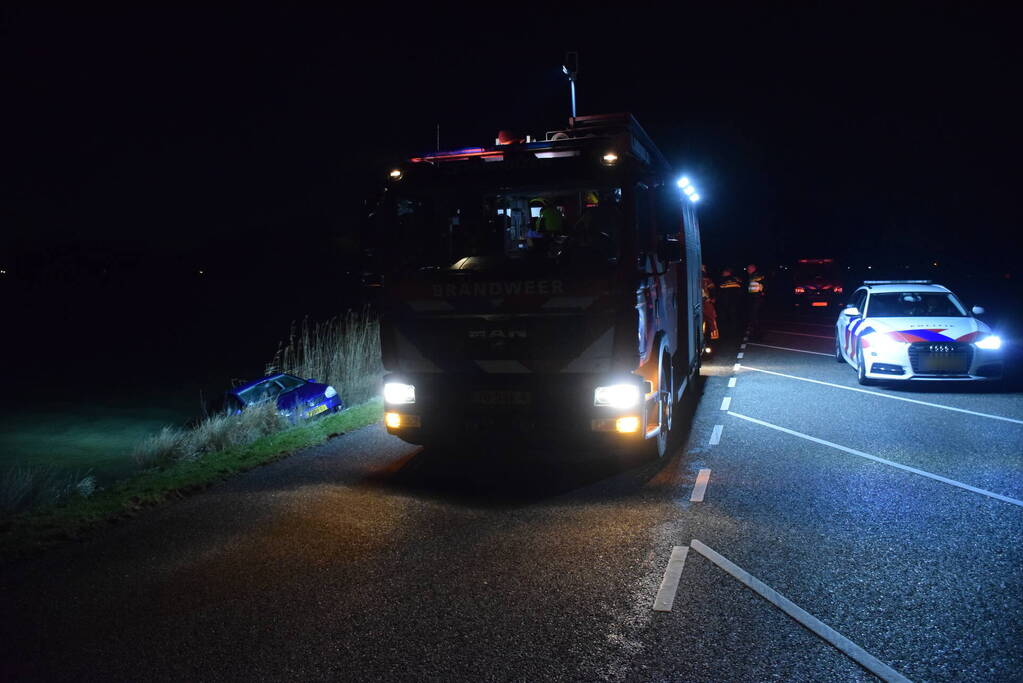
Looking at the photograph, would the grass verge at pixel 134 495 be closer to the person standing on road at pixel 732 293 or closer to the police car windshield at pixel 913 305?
the police car windshield at pixel 913 305

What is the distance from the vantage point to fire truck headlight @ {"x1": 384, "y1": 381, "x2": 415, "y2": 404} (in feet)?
24.8

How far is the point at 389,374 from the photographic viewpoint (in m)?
7.68

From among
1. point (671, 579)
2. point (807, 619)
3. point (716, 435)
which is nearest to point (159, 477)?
point (671, 579)

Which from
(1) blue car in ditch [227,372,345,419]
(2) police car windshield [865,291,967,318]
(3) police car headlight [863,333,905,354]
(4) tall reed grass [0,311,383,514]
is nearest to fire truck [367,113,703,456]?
(4) tall reed grass [0,311,383,514]

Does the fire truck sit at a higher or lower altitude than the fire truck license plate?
higher

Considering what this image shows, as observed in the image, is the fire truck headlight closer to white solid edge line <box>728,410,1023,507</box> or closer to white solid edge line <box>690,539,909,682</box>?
white solid edge line <box>690,539,909,682</box>

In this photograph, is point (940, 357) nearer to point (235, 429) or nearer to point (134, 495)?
point (235, 429)

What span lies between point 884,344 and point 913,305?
5.32 feet

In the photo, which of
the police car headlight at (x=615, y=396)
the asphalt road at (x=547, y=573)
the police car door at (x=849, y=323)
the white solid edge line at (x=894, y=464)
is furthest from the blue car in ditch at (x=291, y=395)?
the police car door at (x=849, y=323)

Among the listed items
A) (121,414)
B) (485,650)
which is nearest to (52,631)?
(485,650)

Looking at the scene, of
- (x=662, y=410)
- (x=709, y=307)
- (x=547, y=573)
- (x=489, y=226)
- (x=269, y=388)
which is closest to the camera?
(x=547, y=573)

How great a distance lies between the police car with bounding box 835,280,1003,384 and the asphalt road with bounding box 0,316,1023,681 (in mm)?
3752

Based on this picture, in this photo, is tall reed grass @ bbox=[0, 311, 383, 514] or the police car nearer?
tall reed grass @ bbox=[0, 311, 383, 514]

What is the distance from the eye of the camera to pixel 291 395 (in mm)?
17812
